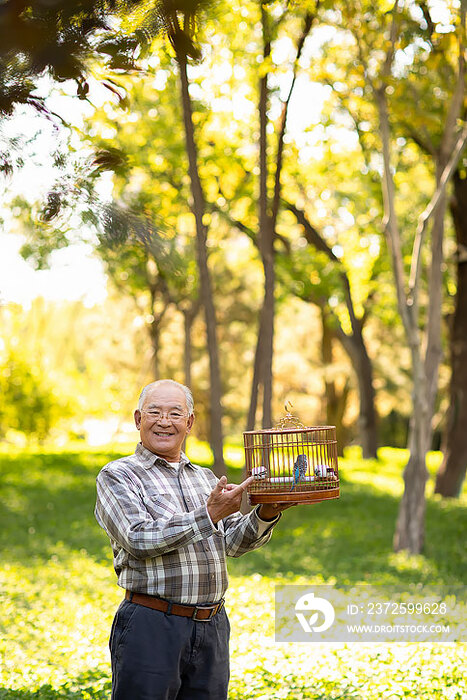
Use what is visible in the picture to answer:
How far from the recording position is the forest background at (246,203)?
4203mm

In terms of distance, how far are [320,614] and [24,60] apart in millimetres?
Result: 5664

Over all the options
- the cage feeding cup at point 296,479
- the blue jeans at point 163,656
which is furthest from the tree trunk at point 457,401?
the blue jeans at point 163,656

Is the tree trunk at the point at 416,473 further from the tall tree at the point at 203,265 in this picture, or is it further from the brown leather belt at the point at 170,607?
the brown leather belt at the point at 170,607

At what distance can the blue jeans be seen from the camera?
3.02 meters

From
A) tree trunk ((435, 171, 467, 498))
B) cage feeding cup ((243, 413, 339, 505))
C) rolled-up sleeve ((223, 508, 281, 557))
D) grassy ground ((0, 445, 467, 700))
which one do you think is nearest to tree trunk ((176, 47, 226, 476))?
grassy ground ((0, 445, 467, 700))

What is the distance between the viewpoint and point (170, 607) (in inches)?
121

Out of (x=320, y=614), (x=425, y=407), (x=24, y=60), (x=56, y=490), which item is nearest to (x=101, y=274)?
(x=24, y=60)

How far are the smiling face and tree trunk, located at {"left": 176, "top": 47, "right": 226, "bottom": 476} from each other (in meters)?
5.92

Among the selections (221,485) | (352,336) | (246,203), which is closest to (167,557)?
(221,485)

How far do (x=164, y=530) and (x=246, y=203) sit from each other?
14341 millimetres

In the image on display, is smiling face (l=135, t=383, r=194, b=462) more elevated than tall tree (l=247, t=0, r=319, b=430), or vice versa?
tall tree (l=247, t=0, r=319, b=430)

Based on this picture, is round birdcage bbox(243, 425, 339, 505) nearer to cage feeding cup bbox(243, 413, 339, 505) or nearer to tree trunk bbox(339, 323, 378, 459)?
cage feeding cup bbox(243, 413, 339, 505)

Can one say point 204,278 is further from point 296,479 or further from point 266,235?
point 296,479

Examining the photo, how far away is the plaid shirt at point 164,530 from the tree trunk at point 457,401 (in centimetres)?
1211
